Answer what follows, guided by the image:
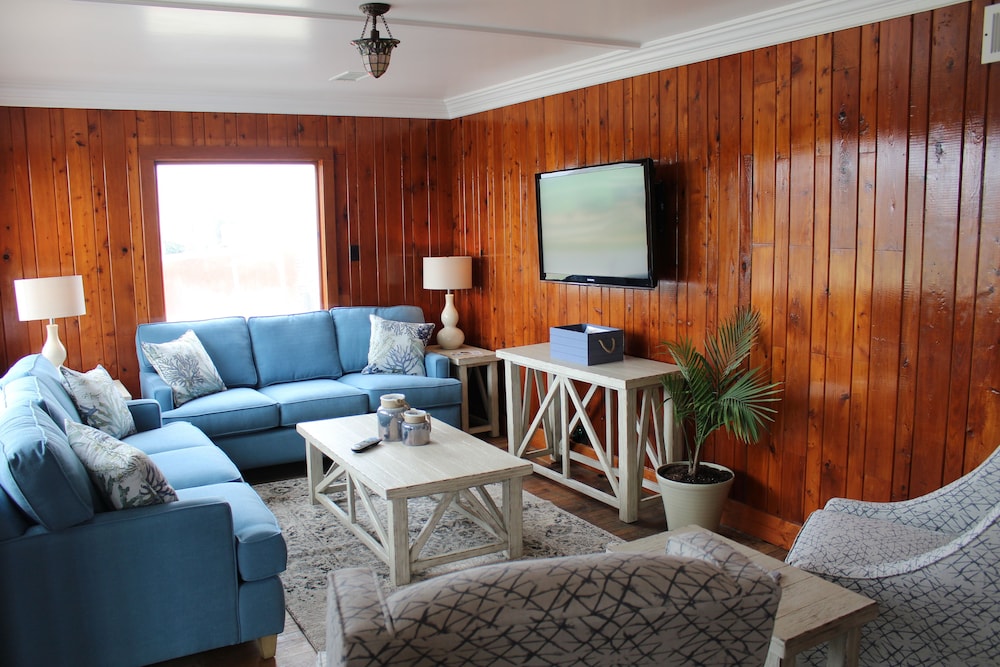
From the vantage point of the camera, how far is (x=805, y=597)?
204 cm

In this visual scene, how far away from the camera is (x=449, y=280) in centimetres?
566

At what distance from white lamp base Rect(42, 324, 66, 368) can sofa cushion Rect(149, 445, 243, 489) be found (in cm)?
124

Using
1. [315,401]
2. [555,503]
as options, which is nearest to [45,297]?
[315,401]

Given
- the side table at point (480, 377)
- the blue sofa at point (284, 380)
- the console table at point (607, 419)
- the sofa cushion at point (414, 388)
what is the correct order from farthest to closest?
the side table at point (480, 377)
the sofa cushion at point (414, 388)
the blue sofa at point (284, 380)
the console table at point (607, 419)

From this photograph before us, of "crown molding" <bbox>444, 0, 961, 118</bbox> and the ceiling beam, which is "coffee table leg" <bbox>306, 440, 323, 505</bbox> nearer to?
the ceiling beam

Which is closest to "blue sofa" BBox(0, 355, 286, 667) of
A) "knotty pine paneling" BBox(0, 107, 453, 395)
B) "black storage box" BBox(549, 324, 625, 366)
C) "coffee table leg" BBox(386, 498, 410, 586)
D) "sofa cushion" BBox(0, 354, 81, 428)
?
"sofa cushion" BBox(0, 354, 81, 428)

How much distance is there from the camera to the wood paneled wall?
2951 millimetres

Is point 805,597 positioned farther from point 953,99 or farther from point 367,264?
point 367,264

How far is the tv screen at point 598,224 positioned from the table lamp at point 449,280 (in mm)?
Result: 834

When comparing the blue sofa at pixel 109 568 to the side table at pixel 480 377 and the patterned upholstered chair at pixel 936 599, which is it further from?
the side table at pixel 480 377

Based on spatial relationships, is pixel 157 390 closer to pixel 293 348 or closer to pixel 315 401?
pixel 315 401

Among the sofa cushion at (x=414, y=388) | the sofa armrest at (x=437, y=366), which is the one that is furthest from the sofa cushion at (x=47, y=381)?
the sofa armrest at (x=437, y=366)

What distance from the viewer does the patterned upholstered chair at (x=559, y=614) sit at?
1.20 m

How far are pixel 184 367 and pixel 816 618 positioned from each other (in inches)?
154
